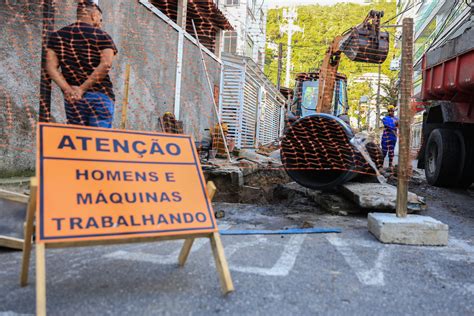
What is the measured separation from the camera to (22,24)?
4887 mm

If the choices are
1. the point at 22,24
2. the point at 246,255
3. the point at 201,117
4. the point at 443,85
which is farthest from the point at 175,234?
the point at 201,117

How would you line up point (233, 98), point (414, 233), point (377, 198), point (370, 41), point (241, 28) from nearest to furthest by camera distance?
point (414, 233) < point (377, 198) < point (370, 41) < point (233, 98) < point (241, 28)

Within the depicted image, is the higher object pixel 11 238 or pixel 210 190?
pixel 210 190

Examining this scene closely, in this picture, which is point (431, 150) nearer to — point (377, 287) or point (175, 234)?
point (377, 287)

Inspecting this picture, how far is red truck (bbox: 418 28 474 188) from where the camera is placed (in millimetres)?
6039

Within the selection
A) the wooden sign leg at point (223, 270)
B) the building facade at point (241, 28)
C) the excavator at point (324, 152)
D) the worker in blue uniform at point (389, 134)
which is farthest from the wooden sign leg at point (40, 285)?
the building facade at point (241, 28)

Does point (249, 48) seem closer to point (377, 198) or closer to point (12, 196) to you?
point (377, 198)

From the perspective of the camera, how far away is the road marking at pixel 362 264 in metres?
2.84

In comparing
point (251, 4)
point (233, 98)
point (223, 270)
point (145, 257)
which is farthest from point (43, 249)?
point (251, 4)

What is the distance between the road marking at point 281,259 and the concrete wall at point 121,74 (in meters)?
3.19

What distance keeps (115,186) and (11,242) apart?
4.30 feet

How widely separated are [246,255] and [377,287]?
1.04m

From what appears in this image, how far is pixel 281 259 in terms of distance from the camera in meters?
3.24

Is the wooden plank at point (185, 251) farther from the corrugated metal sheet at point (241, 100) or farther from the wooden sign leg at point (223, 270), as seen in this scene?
the corrugated metal sheet at point (241, 100)
